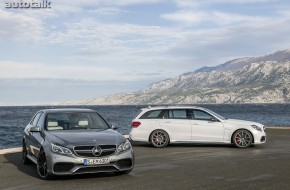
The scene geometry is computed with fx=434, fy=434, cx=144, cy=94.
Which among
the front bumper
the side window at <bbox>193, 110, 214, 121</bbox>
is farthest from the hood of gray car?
the side window at <bbox>193, 110, 214, 121</bbox>

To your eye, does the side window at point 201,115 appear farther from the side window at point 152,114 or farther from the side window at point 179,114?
the side window at point 152,114

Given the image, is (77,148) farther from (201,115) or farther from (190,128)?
(201,115)

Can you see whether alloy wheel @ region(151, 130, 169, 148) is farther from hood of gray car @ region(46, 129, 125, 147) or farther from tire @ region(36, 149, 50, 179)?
tire @ region(36, 149, 50, 179)

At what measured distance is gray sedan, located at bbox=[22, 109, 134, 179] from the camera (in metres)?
8.74

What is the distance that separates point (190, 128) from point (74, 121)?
621 centimetres

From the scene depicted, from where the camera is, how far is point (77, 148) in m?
8.76

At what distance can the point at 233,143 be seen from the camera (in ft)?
50.7

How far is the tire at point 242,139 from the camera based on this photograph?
1541 centimetres

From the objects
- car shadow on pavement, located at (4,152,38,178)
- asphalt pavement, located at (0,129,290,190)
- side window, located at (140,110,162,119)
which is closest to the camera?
asphalt pavement, located at (0,129,290,190)

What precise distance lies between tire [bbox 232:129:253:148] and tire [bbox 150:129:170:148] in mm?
2421

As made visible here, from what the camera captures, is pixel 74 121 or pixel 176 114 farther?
pixel 176 114

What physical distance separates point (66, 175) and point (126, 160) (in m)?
1.34

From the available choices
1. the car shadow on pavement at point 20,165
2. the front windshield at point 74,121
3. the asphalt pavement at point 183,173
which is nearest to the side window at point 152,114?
the asphalt pavement at point 183,173

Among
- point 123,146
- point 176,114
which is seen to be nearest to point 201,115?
point 176,114
